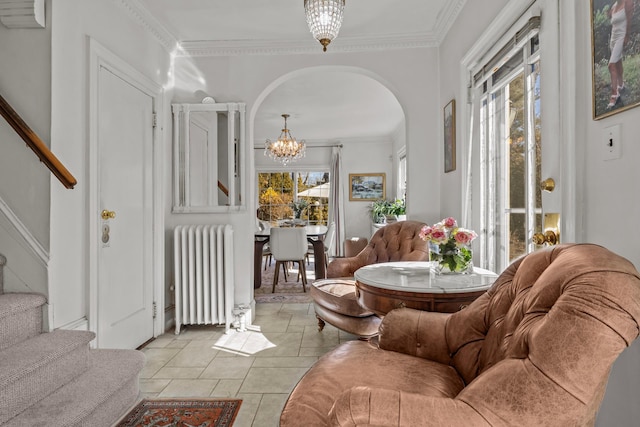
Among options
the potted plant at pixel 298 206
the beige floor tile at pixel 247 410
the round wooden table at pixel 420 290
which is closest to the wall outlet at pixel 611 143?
the round wooden table at pixel 420 290

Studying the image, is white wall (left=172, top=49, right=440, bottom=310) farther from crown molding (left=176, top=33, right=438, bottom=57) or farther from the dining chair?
the dining chair

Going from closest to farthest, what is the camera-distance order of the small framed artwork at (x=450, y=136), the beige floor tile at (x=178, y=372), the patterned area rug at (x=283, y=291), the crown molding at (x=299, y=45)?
1. the beige floor tile at (x=178, y=372)
2. the small framed artwork at (x=450, y=136)
3. the crown molding at (x=299, y=45)
4. the patterned area rug at (x=283, y=291)

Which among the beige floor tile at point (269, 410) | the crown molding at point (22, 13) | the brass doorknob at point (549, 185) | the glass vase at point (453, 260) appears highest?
the crown molding at point (22, 13)

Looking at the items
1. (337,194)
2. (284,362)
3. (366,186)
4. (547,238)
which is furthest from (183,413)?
(366,186)

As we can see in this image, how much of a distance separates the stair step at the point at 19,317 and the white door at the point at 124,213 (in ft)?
1.55

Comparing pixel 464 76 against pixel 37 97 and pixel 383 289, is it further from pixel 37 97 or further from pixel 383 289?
pixel 37 97

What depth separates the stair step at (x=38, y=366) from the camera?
146 cm

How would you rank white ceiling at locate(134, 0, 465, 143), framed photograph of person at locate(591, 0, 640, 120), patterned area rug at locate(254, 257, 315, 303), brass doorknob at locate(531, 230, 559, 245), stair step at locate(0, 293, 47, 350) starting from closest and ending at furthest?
framed photograph of person at locate(591, 0, 640, 120), brass doorknob at locate(531, 230, 559, 245), stair step at locate(0, 293, 47, 350), white ceiling at locate(134, 0, 465, 143), patterned area rug at locate(254, 257, 315, 303)

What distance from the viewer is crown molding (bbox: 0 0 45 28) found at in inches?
73.9

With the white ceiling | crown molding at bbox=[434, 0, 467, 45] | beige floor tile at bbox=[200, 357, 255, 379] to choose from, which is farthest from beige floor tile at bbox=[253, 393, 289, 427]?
crown molding at bbox=[434, 0, 467, 45]

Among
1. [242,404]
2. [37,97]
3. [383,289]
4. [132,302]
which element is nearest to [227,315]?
[132,302]

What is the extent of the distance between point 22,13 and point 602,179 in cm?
277

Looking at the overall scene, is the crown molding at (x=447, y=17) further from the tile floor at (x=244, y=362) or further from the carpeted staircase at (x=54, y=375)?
the carpeted staircase at (x=54, y=375)

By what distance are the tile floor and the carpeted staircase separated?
323 millimetres
